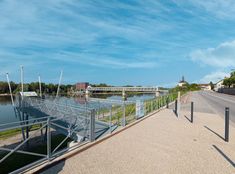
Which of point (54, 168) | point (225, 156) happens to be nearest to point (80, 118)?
point (54, 168)

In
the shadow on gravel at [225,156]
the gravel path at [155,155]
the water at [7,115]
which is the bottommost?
the water at [7,115]

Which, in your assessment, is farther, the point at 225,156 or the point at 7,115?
the point at 7,115

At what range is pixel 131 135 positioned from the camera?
7621 mm

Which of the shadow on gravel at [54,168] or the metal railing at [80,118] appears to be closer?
the shadow on gravel at [54,168]

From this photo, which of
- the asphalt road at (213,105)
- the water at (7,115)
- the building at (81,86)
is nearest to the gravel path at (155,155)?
the asphalt road at (213,105)

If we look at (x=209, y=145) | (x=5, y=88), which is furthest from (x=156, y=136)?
(x=5, y=88)

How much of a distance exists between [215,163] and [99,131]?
4809 mm

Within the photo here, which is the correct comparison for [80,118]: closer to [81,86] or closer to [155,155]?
[155,155]

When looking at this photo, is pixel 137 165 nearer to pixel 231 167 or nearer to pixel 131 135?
pixel 231 167

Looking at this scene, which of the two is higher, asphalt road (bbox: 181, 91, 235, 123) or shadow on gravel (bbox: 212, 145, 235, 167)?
asphalt road (bbox: 181, 91, 235, 123)

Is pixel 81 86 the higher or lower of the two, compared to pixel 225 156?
higher

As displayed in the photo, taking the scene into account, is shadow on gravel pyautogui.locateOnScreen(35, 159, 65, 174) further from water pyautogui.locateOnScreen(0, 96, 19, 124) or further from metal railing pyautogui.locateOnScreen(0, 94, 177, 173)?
water pyautogui.locateOnScreen(0, 96, 19, 124)

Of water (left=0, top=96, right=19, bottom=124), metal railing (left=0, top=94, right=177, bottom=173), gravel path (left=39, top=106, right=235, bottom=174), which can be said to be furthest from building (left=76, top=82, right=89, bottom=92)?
gravel path (left=39, top=106, right=235, bottom=174)

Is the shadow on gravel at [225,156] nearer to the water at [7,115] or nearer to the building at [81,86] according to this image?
the water at [7,115]
